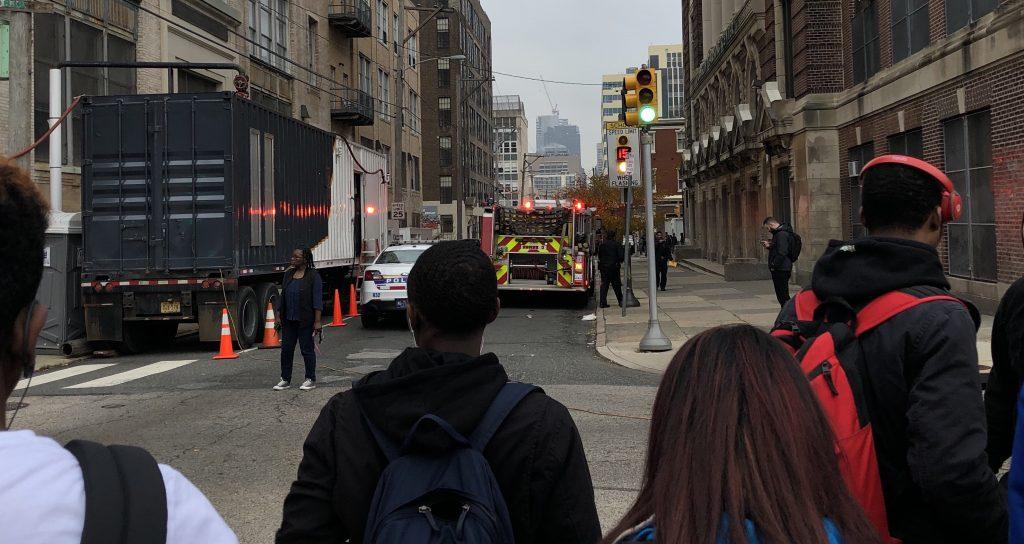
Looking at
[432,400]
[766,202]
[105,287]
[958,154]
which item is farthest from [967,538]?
[766,202]

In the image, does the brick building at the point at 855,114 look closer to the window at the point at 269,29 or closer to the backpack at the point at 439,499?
the backpack at the point at 439,499

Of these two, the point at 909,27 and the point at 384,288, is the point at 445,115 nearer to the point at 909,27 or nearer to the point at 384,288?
the point at 909,27

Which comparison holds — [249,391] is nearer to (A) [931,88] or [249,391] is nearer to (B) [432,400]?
(B) [432,400]

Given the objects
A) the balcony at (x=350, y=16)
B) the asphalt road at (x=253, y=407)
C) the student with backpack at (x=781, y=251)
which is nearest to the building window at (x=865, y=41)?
the student with backpack at (x=781, y=251)

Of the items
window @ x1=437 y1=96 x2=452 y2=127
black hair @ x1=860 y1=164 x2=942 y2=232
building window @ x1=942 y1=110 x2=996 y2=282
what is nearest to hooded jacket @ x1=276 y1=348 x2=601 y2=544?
black hair @ x1=860 y1=164 x2=942 y2=232

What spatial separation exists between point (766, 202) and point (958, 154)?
463 inches

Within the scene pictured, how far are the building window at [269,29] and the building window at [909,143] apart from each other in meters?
19.8

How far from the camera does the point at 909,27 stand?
17.1 meters

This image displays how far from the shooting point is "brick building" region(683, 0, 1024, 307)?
1361cm

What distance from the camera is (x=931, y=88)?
1589 centimetres

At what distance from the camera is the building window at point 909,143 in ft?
55.4

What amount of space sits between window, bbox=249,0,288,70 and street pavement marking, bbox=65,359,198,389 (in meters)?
18.2

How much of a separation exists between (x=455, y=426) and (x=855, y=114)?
2057cm

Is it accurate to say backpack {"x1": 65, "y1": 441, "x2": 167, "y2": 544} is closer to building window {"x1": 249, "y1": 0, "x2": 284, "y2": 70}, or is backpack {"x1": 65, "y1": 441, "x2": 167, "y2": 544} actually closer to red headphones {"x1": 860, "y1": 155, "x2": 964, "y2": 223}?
red headphones {"x1": 860, "y1": 155, "x2": 964, "y2": 223}
